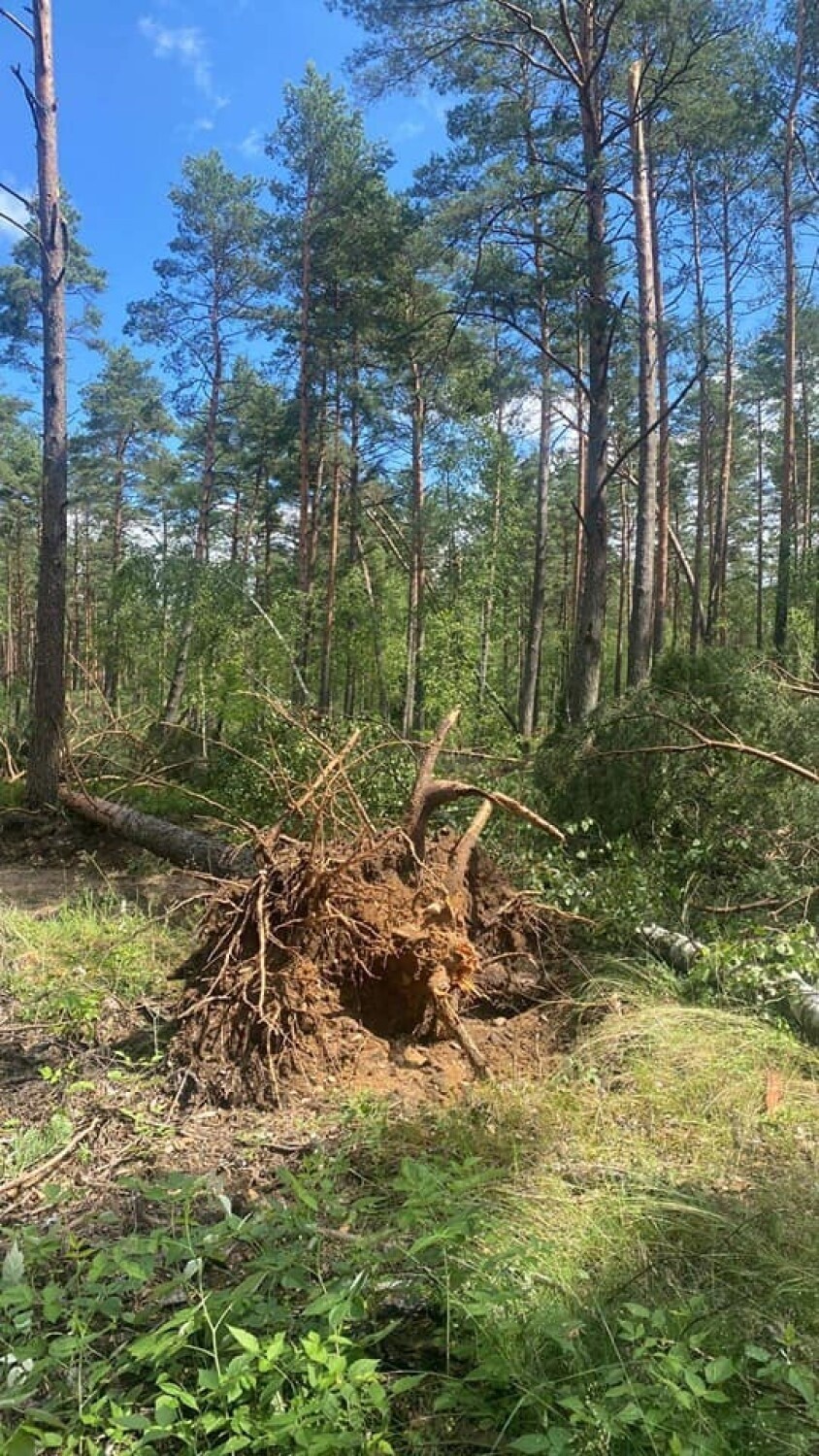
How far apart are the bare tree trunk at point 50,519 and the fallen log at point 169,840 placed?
62 cm

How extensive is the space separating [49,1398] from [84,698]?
9.90 m

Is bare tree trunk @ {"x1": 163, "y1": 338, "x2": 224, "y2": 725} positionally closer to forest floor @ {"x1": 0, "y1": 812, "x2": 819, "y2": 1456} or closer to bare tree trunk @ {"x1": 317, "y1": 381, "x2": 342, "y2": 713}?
bare tree trunk @ {"x1": 317, "y1": 381, "x2": 342, "y2": 713}

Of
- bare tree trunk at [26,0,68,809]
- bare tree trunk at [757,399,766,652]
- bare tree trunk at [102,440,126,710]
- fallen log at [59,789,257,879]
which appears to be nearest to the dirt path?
fallen log at [59,789,257,879]

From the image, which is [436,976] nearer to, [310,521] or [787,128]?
[310,521]

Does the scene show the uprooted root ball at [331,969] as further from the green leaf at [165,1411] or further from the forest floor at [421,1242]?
the green leaf at [165,1411]

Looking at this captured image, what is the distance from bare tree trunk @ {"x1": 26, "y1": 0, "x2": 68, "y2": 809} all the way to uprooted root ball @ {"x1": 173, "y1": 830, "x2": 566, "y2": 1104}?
6198 mm

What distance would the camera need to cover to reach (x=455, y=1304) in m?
1.93

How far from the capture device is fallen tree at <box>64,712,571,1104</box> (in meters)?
3.68

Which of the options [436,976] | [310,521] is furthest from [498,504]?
[436,976]

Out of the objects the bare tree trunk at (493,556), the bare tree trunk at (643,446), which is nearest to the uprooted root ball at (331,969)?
the bare tree trunk at (643,446)

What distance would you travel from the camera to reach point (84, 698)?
10.8 m

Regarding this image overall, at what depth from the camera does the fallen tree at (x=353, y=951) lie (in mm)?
3678

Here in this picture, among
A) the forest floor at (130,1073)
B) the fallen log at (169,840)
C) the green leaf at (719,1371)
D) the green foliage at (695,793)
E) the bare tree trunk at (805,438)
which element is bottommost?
the forest floor at (130,1073)

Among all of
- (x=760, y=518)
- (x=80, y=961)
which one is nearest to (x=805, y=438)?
(x=760, y=518)
